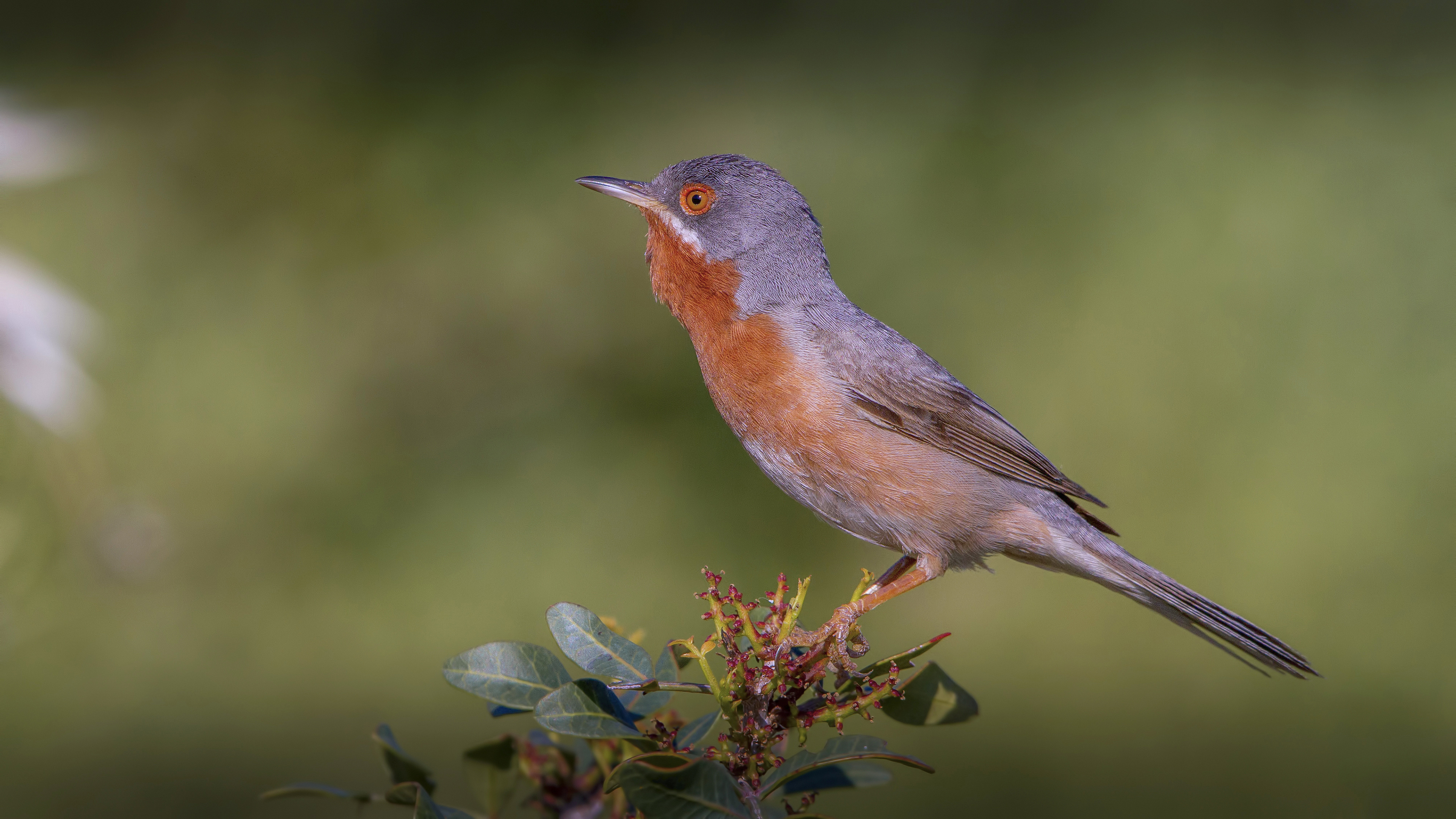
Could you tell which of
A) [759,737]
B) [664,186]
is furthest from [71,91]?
[759,737]

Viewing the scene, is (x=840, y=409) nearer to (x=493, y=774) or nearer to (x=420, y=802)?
(x=493, y=774)

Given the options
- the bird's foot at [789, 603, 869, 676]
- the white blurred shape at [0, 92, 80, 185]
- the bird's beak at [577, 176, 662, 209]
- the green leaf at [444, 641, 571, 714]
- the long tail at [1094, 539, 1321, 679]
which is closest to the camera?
the green leaf at [444, 641, 571, 714]

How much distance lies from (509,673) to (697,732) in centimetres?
23

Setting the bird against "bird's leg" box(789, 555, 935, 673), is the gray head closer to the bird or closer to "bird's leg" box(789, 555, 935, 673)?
the bird

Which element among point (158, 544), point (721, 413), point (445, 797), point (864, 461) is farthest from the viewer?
point (158, 544)

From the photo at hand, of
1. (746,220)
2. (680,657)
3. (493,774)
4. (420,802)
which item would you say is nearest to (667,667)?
(680,657)

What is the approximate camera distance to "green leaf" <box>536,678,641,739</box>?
3.01 feet

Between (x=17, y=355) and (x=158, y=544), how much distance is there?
103 centimetres

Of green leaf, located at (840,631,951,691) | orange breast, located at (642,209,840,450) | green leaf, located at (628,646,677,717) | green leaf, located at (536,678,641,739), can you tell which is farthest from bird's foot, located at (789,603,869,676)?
orange breast, located at (642,209,840,450)

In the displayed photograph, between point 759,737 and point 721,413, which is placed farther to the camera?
point 721,413

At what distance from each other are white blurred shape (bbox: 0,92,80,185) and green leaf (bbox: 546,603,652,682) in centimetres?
359

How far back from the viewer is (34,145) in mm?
3781

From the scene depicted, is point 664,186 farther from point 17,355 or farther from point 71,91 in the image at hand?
point 71,91

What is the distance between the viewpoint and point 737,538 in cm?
418
